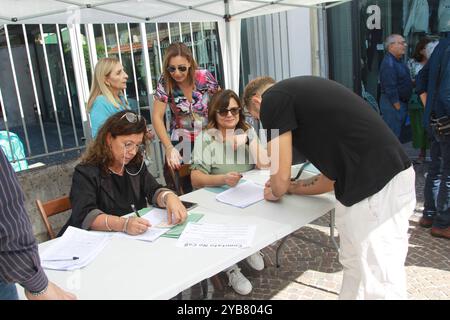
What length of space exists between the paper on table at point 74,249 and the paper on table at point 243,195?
2.21 ft

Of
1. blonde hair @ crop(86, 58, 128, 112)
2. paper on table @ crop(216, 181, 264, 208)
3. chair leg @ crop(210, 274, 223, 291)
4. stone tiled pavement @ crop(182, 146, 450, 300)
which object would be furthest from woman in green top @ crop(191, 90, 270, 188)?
blonde hair @ crop(86, 58, 128, 112)

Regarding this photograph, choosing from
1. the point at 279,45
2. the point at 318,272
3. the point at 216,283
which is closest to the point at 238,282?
the point at 216,283

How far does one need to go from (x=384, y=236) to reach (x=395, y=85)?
3660mm

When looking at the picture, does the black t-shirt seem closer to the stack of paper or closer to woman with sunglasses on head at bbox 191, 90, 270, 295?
the stack of paper

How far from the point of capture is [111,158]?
2188mm

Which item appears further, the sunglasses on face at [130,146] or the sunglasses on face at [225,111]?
the sunglasses on face at [225,111]

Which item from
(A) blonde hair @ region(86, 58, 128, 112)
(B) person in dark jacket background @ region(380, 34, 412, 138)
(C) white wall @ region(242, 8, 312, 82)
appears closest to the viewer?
(A) blonde hair @ region(86, 58, 128, 112)

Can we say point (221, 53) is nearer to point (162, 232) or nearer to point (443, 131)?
point (443, 131)

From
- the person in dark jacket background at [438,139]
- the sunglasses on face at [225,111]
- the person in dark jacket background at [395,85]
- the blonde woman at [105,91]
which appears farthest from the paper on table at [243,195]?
the person in dark jacket background at [395,85]

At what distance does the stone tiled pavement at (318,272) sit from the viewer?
2539 millimetres

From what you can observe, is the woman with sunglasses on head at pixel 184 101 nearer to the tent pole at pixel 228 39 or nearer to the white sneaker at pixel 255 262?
the white sneaker at pixel 255 262

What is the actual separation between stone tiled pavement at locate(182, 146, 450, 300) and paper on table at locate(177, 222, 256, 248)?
0.88 metres

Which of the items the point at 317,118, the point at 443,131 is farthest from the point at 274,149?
the point at 443,131

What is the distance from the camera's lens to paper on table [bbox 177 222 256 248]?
5.62 ft
